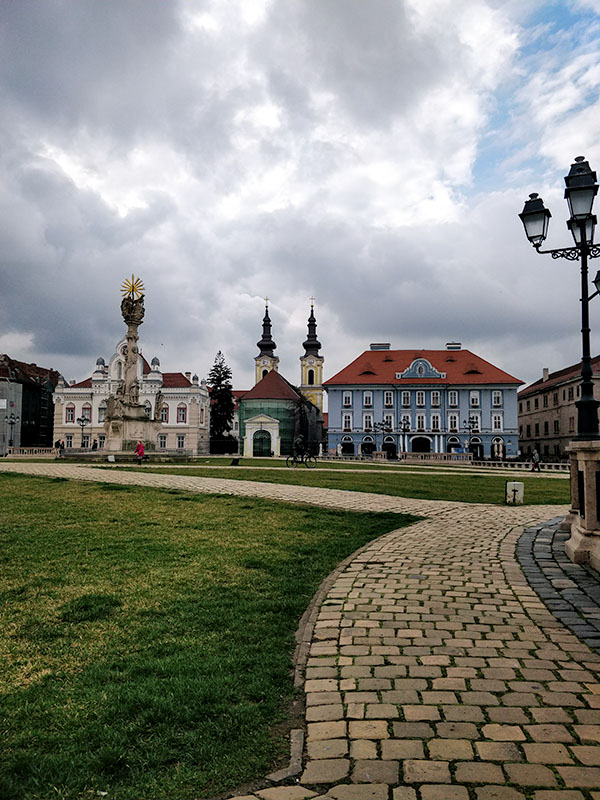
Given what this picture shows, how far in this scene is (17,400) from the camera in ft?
236

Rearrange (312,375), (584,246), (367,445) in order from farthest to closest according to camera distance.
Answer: (312,375), (367,445), (584,246)

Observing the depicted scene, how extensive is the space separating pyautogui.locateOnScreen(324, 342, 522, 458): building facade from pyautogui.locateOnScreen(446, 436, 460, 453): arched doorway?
0.39 feet

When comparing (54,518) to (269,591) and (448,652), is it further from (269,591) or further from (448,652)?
(448,652)

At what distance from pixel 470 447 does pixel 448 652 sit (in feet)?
221

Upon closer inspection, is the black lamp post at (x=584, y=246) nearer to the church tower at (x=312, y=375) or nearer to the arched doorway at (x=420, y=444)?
the arched doorway at (x=420, y=444)

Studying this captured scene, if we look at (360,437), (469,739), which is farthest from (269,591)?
(360,437)

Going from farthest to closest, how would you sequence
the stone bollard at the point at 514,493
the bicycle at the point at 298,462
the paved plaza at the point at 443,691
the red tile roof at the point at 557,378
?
the red tile roof at the point at 557,378, the bicycle at the point at 298,462, the stone bollard at the point at 514,493, the paved plaza at the point at 443,691

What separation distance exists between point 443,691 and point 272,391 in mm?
69589

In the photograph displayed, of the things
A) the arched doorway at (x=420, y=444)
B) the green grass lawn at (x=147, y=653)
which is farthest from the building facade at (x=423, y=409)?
the green grass lawn at (x=147, y=653)

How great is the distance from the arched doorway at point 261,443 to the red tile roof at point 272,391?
15.9 ft

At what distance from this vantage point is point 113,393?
2921 inches

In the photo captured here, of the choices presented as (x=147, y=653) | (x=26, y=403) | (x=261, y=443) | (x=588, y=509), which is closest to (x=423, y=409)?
(x=261, y=443)

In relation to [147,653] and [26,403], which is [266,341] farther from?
[147,653]

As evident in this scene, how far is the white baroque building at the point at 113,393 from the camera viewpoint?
7431 cm
